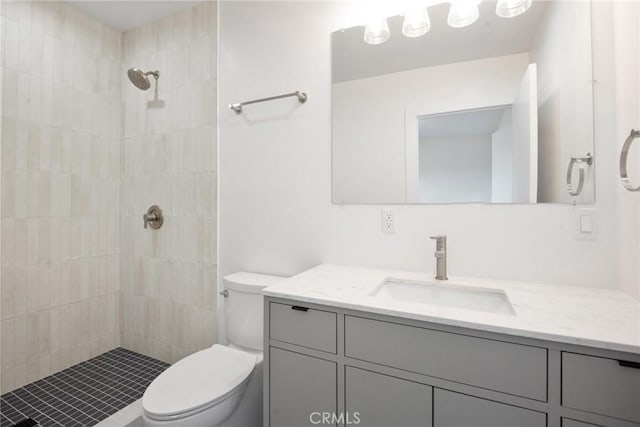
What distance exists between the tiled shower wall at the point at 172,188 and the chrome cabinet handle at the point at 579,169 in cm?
183

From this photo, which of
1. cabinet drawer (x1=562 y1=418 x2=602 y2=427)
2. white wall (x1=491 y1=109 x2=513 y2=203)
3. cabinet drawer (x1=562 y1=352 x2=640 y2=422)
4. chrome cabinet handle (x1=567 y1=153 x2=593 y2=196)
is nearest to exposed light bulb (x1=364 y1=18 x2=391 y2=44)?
white wall (x1=491 y1=109 x2=513 y2=203)

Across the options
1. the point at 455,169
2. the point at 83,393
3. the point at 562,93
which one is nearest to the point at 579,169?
the point at 562,93

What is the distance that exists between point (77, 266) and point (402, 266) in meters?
2.19

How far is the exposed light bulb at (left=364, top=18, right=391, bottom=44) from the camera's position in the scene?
147 cm

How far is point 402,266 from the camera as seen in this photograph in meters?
1.45

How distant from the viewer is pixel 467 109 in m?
1.32

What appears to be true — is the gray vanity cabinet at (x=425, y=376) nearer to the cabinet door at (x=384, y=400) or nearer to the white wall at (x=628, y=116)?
the cabinet door at (x=384, y=400)

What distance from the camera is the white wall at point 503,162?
127 centimetres

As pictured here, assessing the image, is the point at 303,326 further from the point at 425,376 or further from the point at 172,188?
the point at 172,188

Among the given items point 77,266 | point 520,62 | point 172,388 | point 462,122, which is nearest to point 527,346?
point 462,122

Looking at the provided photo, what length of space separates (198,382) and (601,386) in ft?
4.39

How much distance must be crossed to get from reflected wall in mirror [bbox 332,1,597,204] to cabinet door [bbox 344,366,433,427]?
2.63ft

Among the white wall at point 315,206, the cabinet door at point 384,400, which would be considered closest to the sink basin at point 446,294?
the white wall at point 315,206

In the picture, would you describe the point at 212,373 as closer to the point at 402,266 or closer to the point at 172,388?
the point at 172,388
